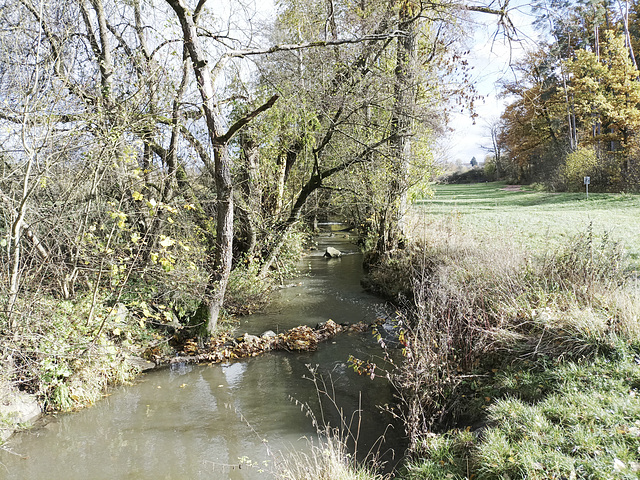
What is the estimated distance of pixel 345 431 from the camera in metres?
5.32

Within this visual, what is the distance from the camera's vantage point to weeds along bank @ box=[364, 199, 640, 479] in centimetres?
363

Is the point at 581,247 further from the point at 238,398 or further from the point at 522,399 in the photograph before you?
the point at 238,398

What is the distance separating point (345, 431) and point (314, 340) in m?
3.18

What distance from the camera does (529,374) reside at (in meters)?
4.97

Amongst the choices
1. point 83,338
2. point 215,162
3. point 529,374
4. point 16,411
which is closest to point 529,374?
point 529,374

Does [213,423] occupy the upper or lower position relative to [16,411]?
lower

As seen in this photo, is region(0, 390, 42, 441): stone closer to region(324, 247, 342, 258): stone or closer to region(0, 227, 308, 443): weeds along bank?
region(0, 227, 308, 443): weeds along bank

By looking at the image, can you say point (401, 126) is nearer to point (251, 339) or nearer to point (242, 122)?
point (242, 122)

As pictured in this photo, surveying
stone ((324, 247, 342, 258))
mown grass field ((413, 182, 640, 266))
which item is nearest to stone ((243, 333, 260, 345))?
mown grass field ((413, 182, 640, 266))

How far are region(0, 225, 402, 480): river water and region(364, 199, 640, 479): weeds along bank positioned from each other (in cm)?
86

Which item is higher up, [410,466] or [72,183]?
[72,183]

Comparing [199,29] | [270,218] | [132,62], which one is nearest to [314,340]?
[270,218]

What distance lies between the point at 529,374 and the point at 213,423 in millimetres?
4151

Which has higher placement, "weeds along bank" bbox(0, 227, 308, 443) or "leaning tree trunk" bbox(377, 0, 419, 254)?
"leaning tree trunk" bbox(377, 0, 419, 254)
